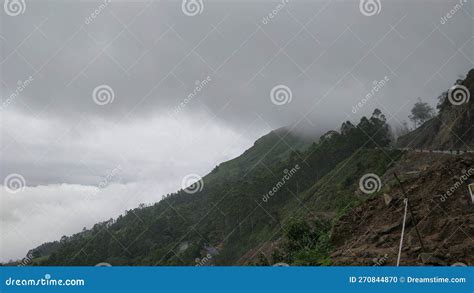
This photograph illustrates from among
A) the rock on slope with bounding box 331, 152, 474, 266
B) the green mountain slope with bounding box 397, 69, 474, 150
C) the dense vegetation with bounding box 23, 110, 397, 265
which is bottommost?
the green mountain slope with bounding box 397, 69, 474, 150

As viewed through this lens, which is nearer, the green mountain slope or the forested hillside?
the forested hillside

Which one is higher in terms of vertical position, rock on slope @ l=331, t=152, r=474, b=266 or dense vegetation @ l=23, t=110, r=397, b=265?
dense vegetation @ l=23, t=110, r=397, b=265

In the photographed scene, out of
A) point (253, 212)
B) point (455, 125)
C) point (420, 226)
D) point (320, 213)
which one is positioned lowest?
point (455, 125)

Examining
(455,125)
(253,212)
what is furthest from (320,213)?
(455,125)

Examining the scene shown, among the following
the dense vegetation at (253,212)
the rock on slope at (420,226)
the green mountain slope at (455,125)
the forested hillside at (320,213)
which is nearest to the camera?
the rock on slope at (420,226)

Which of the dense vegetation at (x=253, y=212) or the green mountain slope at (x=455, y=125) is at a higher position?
the dense vegetation at (x=253, y=212)

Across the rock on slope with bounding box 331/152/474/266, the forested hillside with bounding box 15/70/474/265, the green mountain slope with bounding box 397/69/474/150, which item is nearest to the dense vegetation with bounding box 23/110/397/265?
the forested hillside with bounding box 15/70/474/265

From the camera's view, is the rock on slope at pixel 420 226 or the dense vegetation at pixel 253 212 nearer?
the rock on slope at pixel 420 226

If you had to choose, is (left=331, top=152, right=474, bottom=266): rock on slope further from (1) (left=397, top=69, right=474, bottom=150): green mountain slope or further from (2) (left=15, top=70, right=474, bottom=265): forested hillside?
(1) (left=397, top=69, right=474, bottom=150): green mountain slope

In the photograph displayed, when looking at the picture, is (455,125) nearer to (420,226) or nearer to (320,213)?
(320,213)

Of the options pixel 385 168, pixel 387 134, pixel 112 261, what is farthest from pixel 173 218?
pixel 385 168

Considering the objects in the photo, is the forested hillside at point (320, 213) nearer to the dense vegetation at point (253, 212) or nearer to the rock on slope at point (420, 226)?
the rock on slope at point (420, 226)

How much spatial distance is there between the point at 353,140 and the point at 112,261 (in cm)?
5136

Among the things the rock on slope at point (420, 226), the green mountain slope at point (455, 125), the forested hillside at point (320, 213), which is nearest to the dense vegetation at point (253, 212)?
the forested hillside at point (320, 213)
